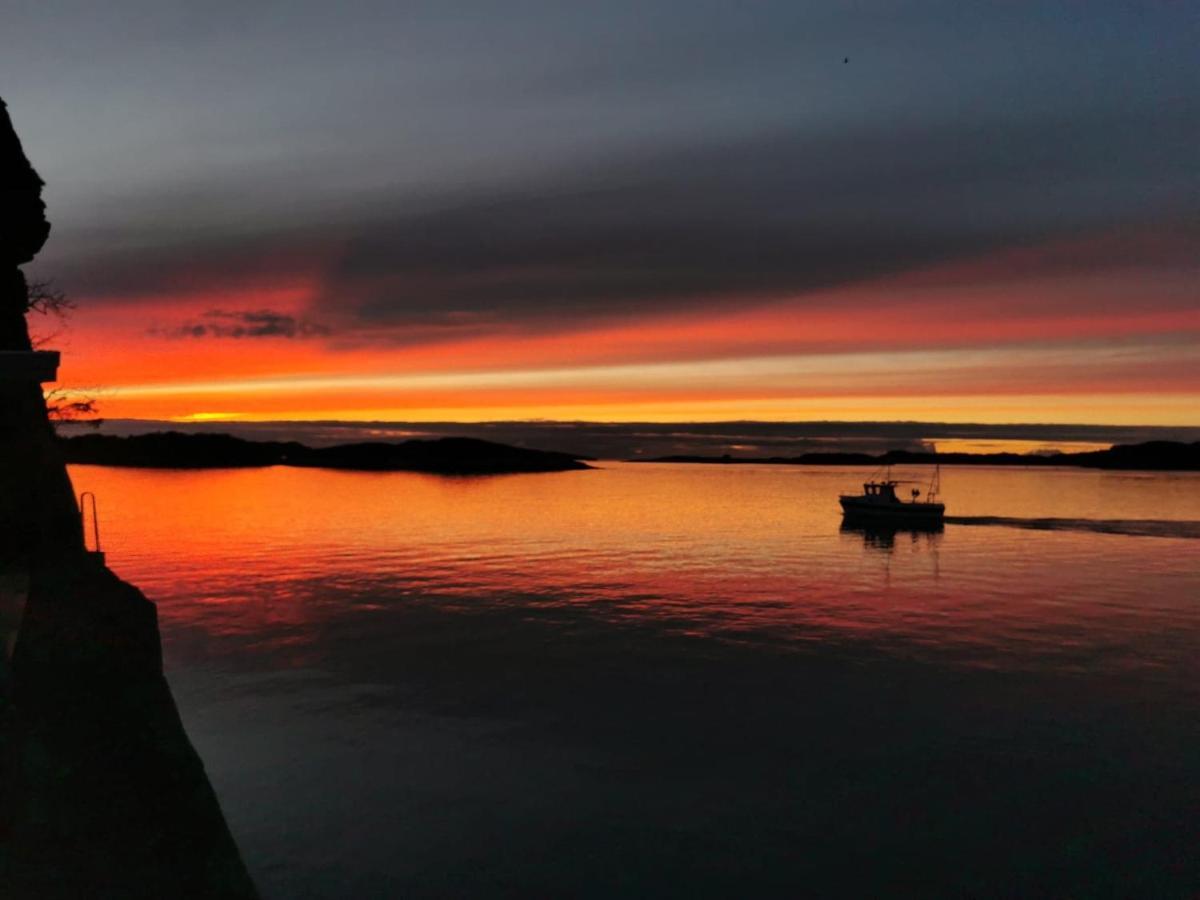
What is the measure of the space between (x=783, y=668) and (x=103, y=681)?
26732mm

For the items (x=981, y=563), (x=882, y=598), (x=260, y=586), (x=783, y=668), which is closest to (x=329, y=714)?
(x=783, y=668)

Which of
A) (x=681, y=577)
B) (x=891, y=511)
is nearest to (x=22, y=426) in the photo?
(x=681, y=577)

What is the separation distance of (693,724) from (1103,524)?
10265 cm

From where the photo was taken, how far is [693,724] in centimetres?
2611

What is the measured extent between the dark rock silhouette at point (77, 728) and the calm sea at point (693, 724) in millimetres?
3609

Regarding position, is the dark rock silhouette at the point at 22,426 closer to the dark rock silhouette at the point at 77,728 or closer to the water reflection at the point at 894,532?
the dark rock silhouette at the point at 77,728

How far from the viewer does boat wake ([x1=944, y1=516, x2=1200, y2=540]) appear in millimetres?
94812

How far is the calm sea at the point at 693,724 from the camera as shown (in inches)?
664

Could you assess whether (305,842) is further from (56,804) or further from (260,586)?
(260,586)

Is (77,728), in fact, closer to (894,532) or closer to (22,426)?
(22,426)

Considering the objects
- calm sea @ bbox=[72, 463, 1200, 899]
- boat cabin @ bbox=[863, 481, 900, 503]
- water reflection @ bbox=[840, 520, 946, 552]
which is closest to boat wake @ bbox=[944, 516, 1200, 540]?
boat cabin @ bbox=[863, 481, 900, 503]

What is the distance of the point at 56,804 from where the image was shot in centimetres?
1134

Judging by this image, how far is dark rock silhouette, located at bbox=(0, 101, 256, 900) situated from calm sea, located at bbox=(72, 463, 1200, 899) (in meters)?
3.61

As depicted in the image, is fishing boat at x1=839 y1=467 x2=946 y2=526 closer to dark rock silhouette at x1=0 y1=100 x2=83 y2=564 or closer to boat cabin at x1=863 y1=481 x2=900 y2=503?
boat cabin at x1=863 y1=481 x2=900 y2=503
